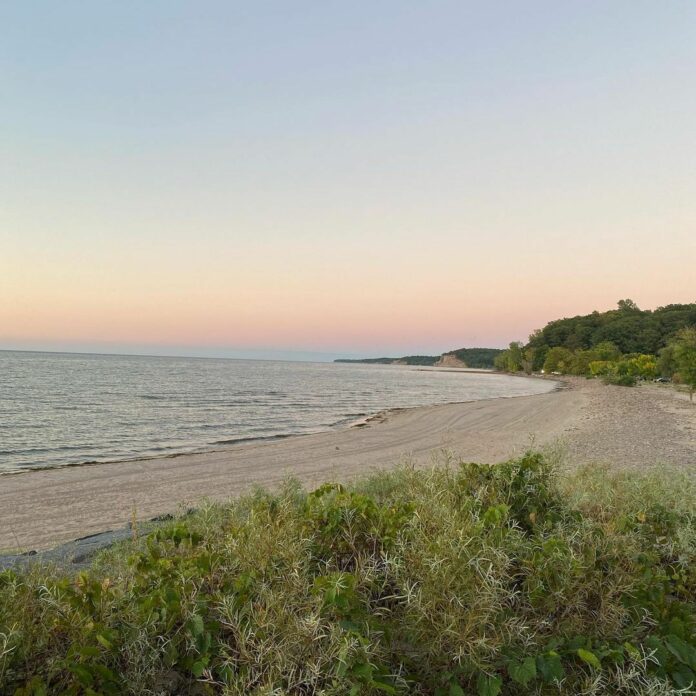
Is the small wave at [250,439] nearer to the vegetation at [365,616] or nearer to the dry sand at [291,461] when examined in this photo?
the dry sand at [291,461]

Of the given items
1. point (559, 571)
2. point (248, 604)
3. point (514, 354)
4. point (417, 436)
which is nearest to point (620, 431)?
point (417, 436)

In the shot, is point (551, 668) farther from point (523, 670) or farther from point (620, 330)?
point (620, 330)

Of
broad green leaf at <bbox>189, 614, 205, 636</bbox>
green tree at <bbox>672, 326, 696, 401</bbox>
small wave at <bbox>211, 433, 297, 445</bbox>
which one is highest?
green tree at <bbox>672, 326, 696, 401</bbox>

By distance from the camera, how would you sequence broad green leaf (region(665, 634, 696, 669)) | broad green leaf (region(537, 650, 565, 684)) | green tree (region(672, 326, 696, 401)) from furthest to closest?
green tree (region(672, 326, 696, 401))
broad green leaf (region(665, 634, 696, 669))
broad green leaf (region(537, 650, 565, 684))

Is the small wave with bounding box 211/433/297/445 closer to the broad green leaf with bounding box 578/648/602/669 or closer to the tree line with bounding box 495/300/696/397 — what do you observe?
the broad green leaf with bounding box 578/648/602/669

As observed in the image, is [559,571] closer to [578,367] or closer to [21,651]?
[21,651]

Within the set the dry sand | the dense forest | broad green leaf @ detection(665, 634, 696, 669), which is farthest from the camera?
the dense forest

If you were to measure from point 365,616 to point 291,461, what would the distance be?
14.5 meters

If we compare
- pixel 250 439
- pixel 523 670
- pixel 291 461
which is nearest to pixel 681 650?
pixel 523 670

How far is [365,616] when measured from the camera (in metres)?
2.55

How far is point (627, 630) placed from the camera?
2.75m

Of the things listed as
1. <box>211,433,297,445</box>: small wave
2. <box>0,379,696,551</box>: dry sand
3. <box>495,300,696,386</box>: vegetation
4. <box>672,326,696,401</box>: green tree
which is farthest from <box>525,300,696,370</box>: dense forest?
A: <box>211,433,297,445</box>: small wave

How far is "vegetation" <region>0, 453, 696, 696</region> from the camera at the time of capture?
221 cm

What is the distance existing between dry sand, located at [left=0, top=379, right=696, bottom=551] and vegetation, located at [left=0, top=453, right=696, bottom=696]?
158cm
